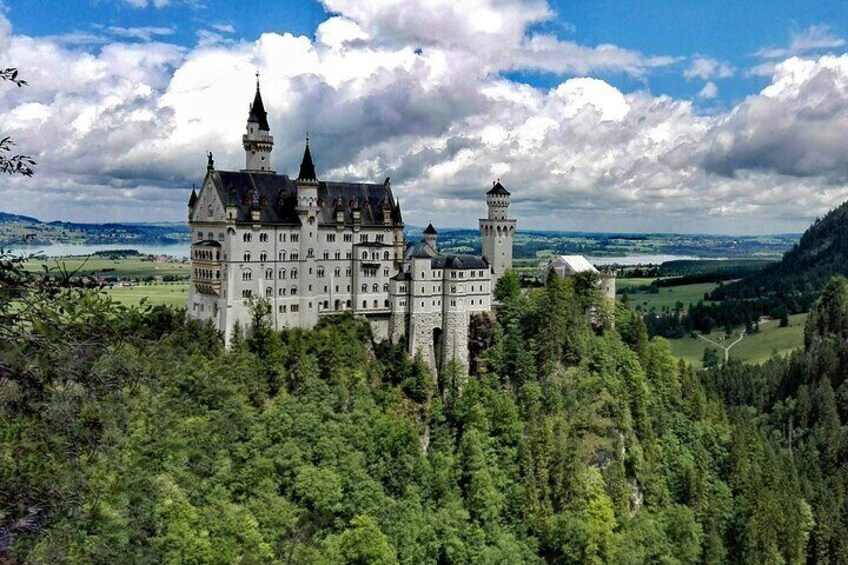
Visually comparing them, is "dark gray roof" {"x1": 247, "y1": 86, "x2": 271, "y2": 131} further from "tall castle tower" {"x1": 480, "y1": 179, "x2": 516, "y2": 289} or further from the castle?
"tall castle tower" {"x1": 480, "y1": 179, "x2": 516, "y2": 289}

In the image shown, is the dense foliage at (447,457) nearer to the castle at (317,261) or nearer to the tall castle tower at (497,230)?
the castle at (317,261)

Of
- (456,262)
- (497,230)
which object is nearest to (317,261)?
(456,262)

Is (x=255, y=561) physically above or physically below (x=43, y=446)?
below

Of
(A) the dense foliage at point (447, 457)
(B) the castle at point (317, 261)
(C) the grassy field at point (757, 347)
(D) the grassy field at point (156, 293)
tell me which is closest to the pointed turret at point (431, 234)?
(B) the castle at point (317, 261)

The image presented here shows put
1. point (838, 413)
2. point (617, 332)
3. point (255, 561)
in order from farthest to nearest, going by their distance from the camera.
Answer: point (838, 413), point (617, 332), point (255, 561)

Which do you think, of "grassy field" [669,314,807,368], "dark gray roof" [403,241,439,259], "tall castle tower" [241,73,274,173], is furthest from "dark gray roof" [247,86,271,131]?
"grassy field" [669,314,807,368]

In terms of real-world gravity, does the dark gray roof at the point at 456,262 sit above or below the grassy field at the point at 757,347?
above

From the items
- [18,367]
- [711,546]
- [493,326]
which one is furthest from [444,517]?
[18,367]

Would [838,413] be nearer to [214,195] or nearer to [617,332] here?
[617,332]
